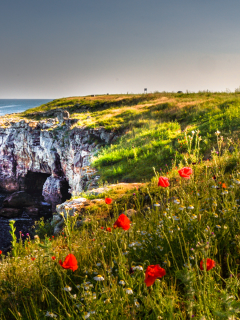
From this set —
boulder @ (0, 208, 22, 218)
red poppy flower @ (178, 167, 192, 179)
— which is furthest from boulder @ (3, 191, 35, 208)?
red poppy flower @ (178, 167, 192, 179)

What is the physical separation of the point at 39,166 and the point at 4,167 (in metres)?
→ 7.46

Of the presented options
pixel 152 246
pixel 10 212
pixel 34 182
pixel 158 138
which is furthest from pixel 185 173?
pixel 34 182

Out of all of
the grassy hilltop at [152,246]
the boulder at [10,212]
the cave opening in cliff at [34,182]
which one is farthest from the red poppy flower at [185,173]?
the cave opening in cliff at [34,182]

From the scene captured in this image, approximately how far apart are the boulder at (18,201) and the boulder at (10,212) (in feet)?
3.28

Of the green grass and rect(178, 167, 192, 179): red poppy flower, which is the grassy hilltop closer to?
the green grass

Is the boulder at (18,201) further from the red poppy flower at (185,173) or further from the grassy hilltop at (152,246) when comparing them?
the red poppy flower at (185,173)

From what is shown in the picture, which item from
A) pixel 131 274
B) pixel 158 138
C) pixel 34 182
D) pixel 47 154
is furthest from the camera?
pixel 34 182

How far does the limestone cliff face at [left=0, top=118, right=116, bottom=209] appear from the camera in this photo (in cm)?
1623

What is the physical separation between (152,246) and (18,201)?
28.8 meters

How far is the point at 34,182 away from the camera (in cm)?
3081

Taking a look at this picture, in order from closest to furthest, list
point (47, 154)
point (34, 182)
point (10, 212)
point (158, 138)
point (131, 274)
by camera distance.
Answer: point (131, 274), point (158, 138), point (47, 154), point (10, 212), point (34, 182)

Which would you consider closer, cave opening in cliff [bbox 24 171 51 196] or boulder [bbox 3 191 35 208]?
boulder [bbox 3 191 35 208]

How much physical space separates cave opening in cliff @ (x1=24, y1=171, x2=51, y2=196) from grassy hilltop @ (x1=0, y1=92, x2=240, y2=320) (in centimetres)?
2138

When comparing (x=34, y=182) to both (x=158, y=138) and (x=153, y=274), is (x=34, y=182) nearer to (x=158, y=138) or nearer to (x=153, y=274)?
(x=158, y=138)
